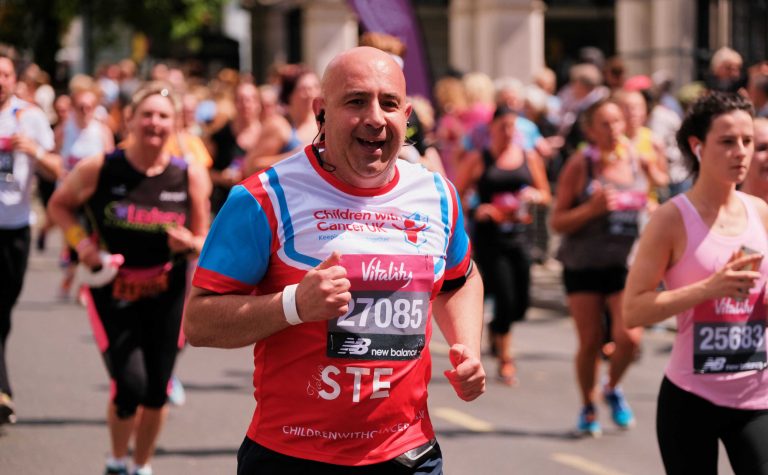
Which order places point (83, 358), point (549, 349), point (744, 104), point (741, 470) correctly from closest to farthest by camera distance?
point (741, 470) → point (744, 104) → point (83, 358) → point (549, 349)

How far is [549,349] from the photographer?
38.5 feet

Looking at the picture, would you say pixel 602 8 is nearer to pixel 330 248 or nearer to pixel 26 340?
pixel 26 340

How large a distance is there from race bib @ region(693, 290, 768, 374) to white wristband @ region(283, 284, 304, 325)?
188 centimetres

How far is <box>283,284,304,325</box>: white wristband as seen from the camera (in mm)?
3701

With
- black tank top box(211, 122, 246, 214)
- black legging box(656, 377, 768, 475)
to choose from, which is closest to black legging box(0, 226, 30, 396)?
black legging box(656, 377, 768, 475)

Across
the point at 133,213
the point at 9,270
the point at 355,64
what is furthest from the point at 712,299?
the point at 9,270

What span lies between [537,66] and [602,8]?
665 inches

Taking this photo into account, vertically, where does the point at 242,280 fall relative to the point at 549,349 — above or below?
above

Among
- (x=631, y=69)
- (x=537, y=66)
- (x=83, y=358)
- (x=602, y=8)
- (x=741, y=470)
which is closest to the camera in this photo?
(x=741, y=470)

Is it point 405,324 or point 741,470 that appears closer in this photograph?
point 405,324

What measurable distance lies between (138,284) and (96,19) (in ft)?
106

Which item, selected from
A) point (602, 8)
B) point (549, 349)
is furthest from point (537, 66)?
point (602, 8)

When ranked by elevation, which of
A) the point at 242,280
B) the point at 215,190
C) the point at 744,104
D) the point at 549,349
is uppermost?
the point at 744,104

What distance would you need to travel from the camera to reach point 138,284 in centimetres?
702
